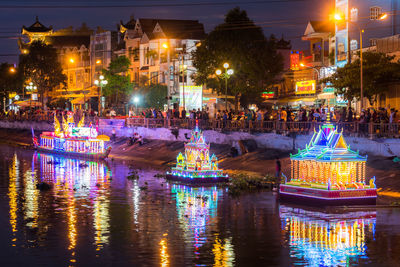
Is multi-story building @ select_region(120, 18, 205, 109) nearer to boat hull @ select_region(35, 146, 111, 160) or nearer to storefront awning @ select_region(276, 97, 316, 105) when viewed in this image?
storefront awning @ select_region(276, 97, 316, 105)

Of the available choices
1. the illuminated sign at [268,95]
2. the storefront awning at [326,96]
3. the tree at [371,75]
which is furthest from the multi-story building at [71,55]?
the tree at [371,75]

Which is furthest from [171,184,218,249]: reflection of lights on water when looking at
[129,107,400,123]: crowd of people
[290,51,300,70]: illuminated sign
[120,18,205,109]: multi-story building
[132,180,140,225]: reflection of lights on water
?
[120,18,205,109]: multi-story building

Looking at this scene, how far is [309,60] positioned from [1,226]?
55.1 meters

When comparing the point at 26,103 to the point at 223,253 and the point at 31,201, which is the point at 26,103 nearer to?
the point at 31,201

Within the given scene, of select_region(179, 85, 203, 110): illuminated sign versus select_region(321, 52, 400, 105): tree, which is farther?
select_region(179, 85, 203, 110): illuminated sign

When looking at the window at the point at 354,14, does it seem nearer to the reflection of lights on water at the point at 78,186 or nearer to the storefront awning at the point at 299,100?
the storefront awning at the point at 299,100

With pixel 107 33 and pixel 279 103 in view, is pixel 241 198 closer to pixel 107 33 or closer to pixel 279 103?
pixel 279 103

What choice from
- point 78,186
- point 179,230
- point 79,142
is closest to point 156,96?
point 79,142

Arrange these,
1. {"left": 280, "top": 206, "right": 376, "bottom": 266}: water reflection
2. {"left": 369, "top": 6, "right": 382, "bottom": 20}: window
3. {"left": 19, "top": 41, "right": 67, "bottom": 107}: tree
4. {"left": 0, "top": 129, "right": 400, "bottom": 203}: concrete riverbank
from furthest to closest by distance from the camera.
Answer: {"left": 19, "top": 41, "right": 67, "bottom": 107}: tree → {"left": 369, "top": 6, "right": 382, "bottom": 20}: window → {"left": 0, "top": 129, "right": 400, "bottom": 203}: concrete riverbank → {"left": 280, "top": 206, "right": 376, "bottom": 266}: water reflection

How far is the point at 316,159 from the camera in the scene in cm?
2864

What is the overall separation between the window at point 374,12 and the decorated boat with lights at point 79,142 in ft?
84.6

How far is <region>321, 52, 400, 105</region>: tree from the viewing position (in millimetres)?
49000

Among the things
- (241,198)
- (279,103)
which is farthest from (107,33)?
(241,198)

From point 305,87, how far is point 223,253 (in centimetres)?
5001
